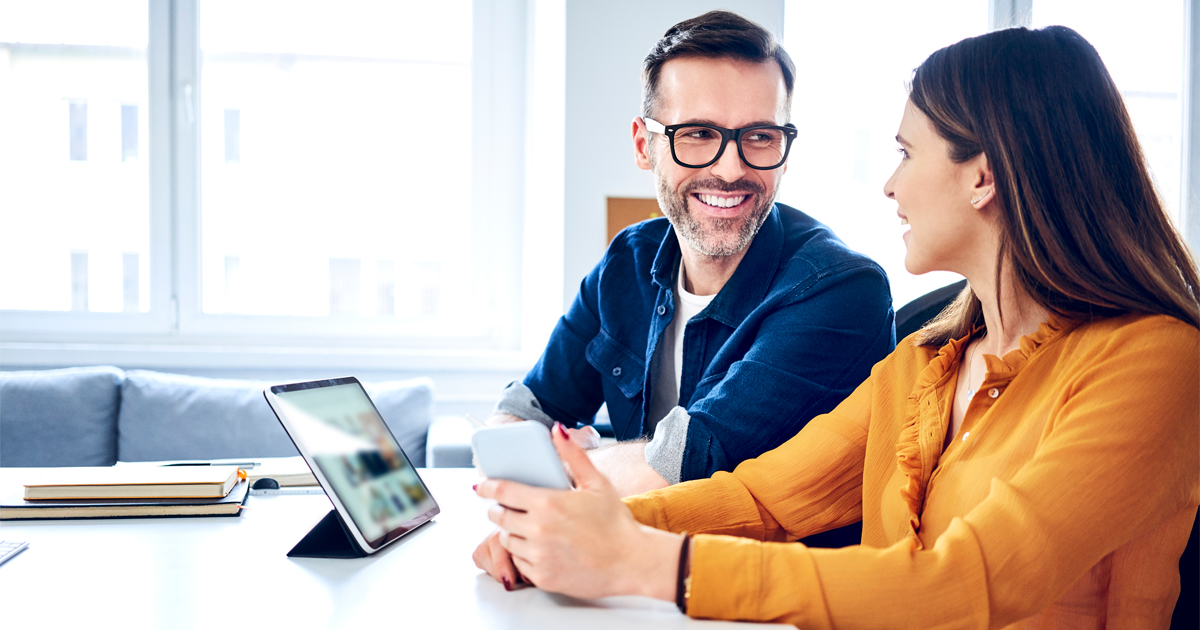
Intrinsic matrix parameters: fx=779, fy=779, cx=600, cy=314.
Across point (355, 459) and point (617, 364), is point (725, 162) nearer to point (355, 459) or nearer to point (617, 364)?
point (617, 364)

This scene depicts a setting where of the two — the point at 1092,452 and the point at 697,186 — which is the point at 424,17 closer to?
the point at 697,186

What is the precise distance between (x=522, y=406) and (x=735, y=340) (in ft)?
1.77

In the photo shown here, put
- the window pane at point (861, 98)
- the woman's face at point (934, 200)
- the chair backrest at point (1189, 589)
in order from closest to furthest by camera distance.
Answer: the chair backrest at point (1189, 589)
the woman's face at point (934, 200)
the window pane at point (861, 98)

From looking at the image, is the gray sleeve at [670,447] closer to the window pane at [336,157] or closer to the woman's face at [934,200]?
the woman's face at [934,200]

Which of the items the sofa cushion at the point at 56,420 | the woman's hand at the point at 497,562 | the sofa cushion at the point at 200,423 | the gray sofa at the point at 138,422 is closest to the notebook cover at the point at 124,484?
the woman's hand at the point at 497,562

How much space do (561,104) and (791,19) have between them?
824mm

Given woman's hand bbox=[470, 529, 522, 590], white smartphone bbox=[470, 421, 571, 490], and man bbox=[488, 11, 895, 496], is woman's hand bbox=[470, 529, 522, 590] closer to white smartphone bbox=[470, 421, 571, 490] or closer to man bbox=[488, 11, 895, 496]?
white smartphone bbox=[470, 421, 571, 490]

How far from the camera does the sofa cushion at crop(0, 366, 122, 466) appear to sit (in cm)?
221

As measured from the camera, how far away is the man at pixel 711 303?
47.4 inches

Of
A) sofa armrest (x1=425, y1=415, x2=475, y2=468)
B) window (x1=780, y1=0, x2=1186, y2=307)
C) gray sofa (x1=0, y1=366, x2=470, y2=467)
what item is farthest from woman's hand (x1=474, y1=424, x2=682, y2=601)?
window (x1=780, y1=0, x2=1186, y2=307)

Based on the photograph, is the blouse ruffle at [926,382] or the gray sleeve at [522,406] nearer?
the blouse ruffle at [926,382]

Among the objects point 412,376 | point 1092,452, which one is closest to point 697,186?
point 1092,452

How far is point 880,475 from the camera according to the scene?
1.04m

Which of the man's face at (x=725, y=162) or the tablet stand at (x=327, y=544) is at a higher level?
the man's face at (x=725, y=162)
